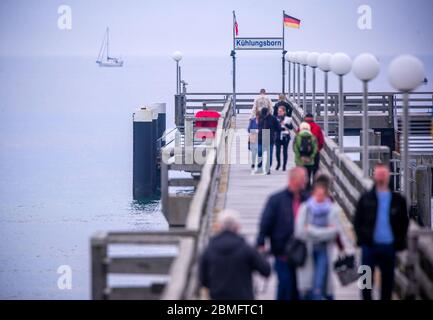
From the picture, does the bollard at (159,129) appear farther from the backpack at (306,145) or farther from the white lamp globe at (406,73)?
the white lamp globe at (406,73)

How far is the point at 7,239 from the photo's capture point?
43969mm

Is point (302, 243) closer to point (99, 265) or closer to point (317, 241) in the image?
point (317, 241)

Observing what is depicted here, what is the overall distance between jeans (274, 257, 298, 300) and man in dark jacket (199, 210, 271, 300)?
3.35ft

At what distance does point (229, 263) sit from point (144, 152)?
33439 millimetres

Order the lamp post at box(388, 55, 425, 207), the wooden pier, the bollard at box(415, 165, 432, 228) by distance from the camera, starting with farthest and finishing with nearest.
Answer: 1. the bollard at box(415, 165, 432, 228)
2. the lamp post at box(388, 55, 425, 207)
3. the wooden pier

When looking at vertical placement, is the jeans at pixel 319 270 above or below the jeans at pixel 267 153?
below

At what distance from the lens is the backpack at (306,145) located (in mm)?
19267

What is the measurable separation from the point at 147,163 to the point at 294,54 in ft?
31.4

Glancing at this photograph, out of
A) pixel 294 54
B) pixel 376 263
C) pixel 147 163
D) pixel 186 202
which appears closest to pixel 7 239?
pixel 147 163

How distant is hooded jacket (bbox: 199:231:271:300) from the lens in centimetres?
1083

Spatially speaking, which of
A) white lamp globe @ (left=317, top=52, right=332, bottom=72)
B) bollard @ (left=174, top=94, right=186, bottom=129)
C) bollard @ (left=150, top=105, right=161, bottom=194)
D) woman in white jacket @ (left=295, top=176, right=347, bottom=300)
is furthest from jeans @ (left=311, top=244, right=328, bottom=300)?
bollard @ (left=174, top=94, right=186, bottom=129)

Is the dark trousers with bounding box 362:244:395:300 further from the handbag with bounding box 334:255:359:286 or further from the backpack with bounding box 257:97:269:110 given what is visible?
the backpack with bounding box 257:97:269:110

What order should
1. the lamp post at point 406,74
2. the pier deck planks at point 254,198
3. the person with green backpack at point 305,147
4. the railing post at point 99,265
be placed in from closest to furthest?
the railing post at point 99,265
the pier deck planks at point 254,198
the lamp post at point 406,74
the person with green backpack at point 305,147

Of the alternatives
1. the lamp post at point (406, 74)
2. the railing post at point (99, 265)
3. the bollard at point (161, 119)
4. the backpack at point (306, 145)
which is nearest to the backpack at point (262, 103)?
the backpack at point (306, 145)
